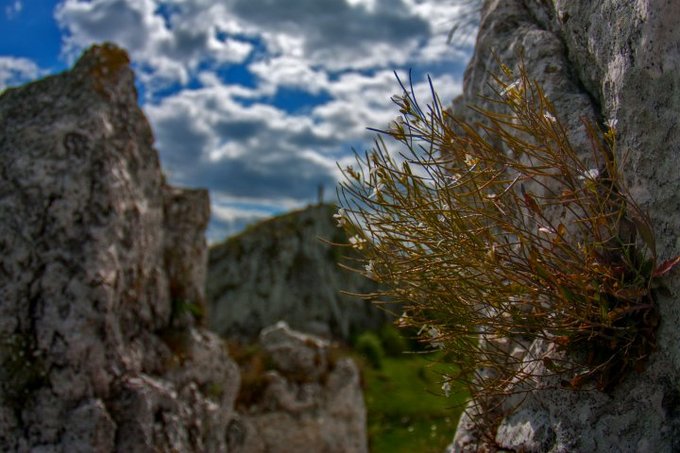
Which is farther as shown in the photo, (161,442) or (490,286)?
(161,442)

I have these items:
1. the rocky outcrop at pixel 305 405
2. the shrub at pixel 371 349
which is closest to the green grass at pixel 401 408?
the shrub at pixel 371 349

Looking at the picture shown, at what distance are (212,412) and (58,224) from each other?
2.67 meters

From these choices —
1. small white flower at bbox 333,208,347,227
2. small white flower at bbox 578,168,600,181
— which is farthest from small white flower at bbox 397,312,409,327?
small white flower at bbox 578,168,600,181

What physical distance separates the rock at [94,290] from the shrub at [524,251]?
3.64 metres

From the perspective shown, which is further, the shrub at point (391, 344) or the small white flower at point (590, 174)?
the shrub at point (391, 344)

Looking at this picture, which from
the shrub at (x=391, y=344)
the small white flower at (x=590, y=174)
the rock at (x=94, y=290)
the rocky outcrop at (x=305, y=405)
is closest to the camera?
the small white flower at (x=590, y=174)

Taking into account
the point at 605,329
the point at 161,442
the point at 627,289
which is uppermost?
the point at 627,289

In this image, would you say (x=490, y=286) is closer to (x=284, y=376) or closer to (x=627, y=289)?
(x=627, y=289)

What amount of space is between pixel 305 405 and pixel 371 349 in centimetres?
1053

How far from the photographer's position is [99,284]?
5.88 metres

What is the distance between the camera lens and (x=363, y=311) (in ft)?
78.2

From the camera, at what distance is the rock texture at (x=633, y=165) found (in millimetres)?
2469

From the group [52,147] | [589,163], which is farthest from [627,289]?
[52,147]

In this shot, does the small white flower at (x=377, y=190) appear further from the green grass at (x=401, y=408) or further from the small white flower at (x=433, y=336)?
the green grass at (x=401, y=408)
